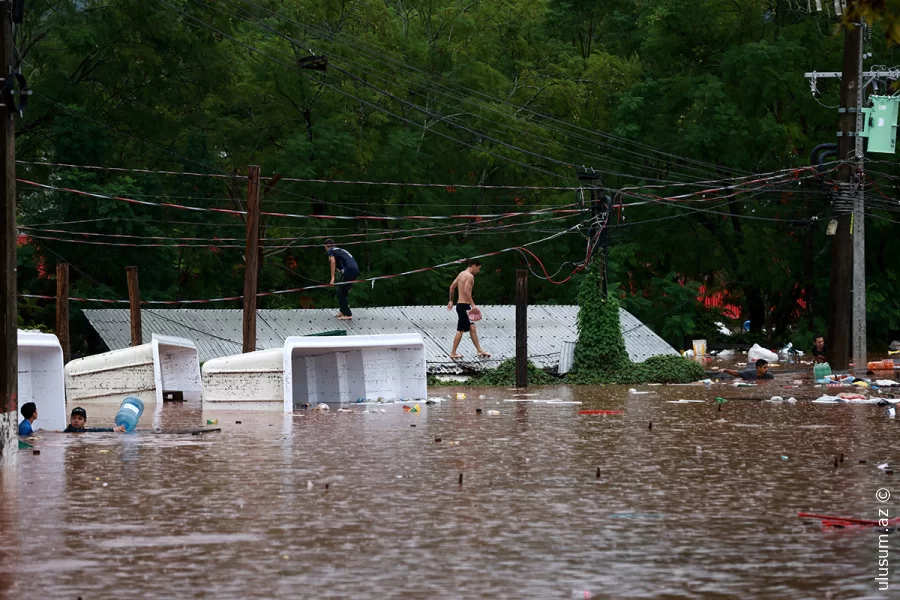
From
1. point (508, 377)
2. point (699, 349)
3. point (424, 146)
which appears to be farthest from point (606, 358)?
point (424, 146)

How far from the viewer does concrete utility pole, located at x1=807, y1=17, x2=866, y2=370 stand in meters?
34.0

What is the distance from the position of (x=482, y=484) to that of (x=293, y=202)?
100 feet

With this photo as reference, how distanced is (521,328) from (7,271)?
14902mm

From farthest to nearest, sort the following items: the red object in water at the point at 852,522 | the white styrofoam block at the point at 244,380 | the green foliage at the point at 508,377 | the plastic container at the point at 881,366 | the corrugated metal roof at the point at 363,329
A: the corrugated metal roof at the point at 363,329
the plastic container at the point at 881,366
the green foliage at the point at 508,377
the white styrofoam block at the point at 244,380
the red object in water at the point at 852,522

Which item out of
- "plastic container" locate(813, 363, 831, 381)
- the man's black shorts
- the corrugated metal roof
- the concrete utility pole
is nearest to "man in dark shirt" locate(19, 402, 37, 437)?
the corrugated metal roof

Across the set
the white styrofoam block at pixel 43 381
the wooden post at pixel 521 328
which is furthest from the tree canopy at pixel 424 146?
the white styrofoam block at pixel 43 381

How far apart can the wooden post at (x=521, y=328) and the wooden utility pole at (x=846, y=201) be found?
9245 mm

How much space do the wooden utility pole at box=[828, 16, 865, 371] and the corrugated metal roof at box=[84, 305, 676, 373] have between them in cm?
515

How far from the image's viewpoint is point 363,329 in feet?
113

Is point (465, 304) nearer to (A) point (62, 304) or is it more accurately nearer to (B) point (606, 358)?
(B) point (606, 358)

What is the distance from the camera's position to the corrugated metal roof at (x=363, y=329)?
32.9 m

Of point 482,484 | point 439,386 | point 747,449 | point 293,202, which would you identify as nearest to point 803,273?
point 293,202

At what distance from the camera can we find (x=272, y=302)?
1801 inches

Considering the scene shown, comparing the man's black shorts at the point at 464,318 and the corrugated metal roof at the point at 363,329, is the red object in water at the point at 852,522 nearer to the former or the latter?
the man's black shorts at the point at 464,318
